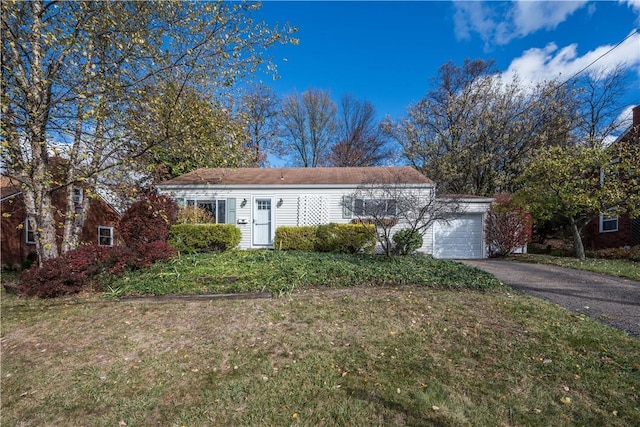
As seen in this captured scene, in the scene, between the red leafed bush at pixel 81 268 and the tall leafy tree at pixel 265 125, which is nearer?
the red leafed bush at pixel 81 268

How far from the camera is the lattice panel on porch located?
488 inches

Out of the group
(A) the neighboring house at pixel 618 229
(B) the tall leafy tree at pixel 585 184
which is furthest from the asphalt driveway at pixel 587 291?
(A) the neighboring house at pixel 618 229

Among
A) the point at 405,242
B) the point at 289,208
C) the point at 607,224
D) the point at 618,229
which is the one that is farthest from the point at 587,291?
the point at 607,224

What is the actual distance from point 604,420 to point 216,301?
4.95 m

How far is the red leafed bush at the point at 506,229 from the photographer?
1207 centimetres

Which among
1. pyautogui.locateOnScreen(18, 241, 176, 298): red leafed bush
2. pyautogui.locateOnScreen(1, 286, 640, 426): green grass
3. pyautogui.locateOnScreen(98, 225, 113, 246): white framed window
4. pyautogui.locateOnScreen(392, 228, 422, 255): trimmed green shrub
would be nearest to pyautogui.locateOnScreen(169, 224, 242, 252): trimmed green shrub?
pyautogui.locateOnScreen(18, 241, 176, 298): red leafed bush

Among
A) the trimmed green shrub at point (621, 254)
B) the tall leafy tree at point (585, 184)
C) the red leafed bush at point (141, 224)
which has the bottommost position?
the trimmed green shrub at point (621, 254)

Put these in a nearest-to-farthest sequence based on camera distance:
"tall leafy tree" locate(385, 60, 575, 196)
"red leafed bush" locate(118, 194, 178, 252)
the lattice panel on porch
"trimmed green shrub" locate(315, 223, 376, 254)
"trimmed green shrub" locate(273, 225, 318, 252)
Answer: "red leafed bush" locate(118, 194, 178, 252) < "trimmed green shrub" locate(315, 223, 376, 254) < "trimmed green shrub" locate(273, 225, 318, 252) < the lattice panel on porch < "tall leafy tree" locate(385, 60, 575, 196)

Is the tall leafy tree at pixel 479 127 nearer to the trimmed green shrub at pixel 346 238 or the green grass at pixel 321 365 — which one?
the trimmed green shrub at pixel 346 238

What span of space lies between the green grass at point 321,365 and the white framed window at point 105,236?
10.6 m

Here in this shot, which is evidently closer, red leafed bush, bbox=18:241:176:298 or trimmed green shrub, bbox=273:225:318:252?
red leafed bush, bbox=18:241:176:298

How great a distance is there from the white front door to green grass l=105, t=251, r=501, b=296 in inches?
206

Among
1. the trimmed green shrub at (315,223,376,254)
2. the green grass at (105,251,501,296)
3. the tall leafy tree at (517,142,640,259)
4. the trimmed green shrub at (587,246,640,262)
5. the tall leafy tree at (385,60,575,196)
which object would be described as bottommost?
the trimmed green shrub at (587,246,640,262)

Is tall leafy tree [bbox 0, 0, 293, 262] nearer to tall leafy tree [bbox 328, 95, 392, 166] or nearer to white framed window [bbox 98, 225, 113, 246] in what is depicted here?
white framed window [bbox 98, 225, 113, 246]
